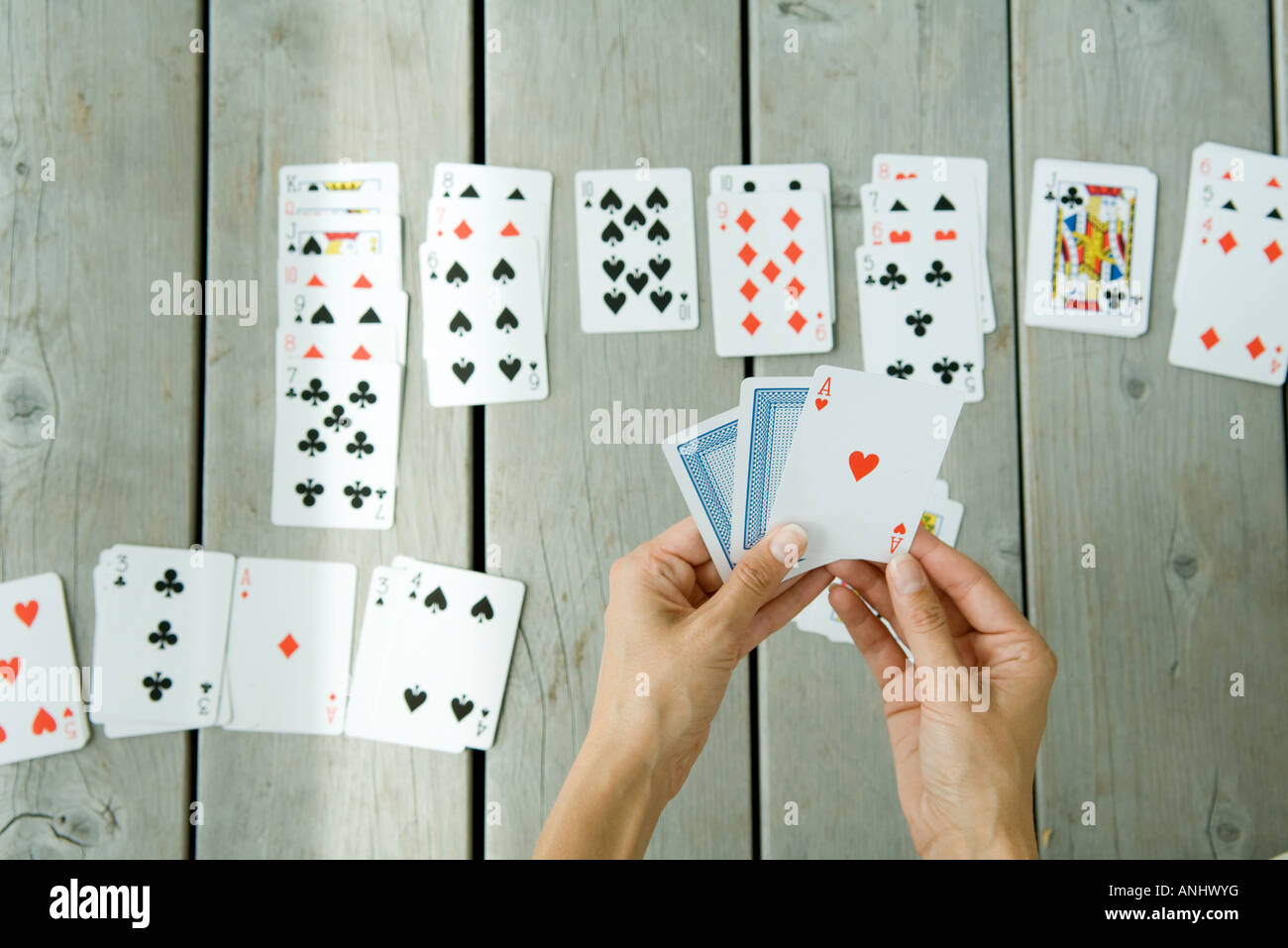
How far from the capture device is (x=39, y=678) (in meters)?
2.00

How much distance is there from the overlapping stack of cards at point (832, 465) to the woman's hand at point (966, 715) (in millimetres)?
95

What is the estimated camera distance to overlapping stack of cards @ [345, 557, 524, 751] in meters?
1.96

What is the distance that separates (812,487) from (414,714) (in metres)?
1.08

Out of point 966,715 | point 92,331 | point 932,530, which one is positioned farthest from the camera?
point 92,331

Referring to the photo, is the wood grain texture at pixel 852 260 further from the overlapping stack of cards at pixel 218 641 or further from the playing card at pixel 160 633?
the playing card at pixel 160 633

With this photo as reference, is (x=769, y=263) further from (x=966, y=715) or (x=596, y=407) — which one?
(x=966, y=715)

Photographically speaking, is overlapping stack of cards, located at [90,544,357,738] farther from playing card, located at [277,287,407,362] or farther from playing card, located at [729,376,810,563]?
playing card, located at [729,376,810,563]

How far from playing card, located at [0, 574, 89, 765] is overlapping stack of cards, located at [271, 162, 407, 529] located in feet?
1.89

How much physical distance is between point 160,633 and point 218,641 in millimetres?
138

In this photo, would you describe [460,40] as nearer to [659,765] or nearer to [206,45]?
[206,45]

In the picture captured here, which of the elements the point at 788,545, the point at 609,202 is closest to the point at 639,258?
the point at 609,202

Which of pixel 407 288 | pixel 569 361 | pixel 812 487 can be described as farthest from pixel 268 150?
pixel 812 487

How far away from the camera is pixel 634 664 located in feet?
4.60

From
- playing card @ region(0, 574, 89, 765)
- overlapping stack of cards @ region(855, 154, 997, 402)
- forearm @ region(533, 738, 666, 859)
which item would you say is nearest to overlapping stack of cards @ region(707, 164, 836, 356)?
overlapping stack of cards @ region(855, 154, 997, 402)
